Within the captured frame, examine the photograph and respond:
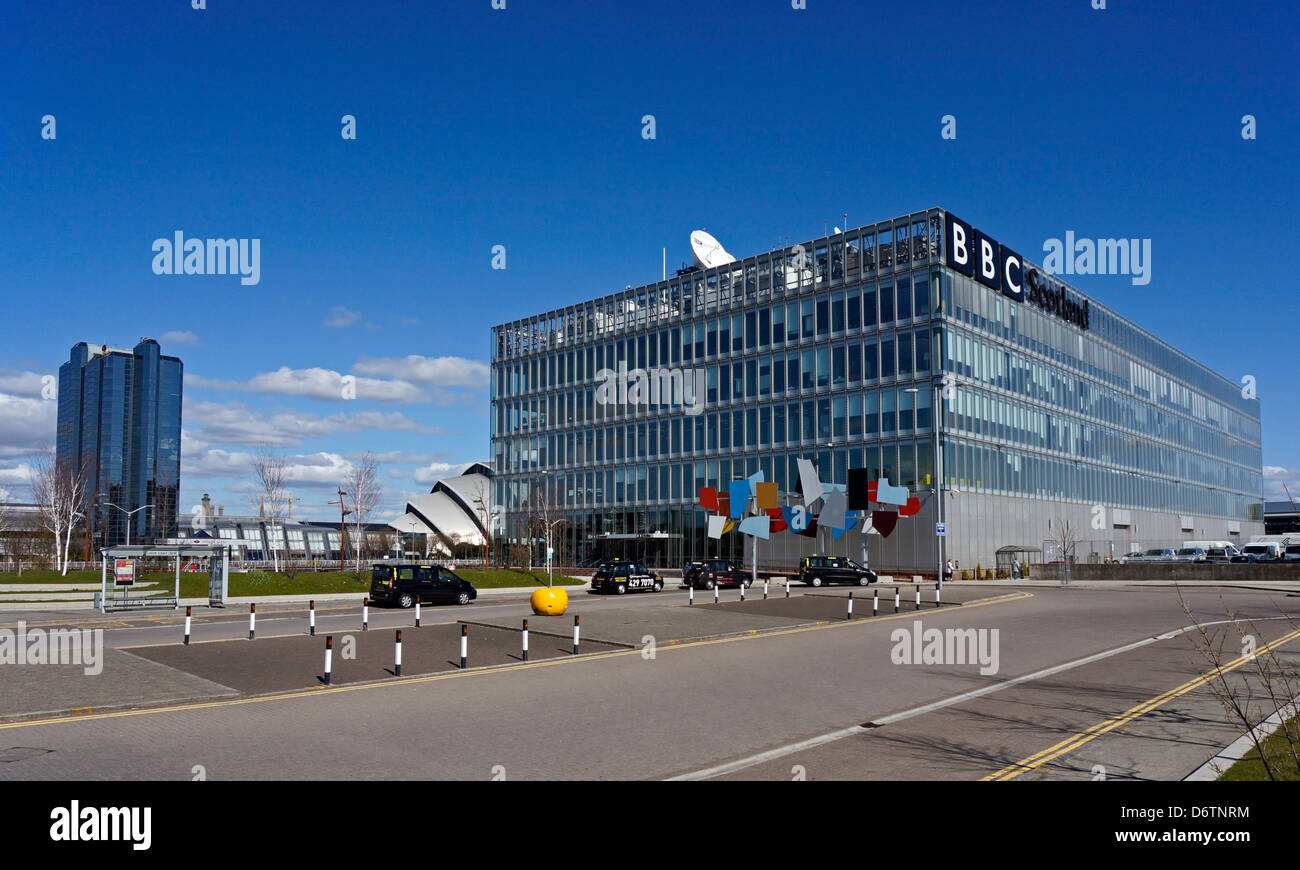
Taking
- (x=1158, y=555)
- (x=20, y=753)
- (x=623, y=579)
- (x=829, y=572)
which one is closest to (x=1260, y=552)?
(x=1158, y=555)

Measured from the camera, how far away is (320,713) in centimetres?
1359

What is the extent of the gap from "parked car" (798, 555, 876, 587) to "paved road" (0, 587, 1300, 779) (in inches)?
1263

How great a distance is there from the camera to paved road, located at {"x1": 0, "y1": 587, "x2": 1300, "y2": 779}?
10.1 m

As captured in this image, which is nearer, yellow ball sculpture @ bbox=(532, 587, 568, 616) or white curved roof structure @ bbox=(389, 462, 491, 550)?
yellow ball sculpture @ bbox=(532, 587, 568, 616)

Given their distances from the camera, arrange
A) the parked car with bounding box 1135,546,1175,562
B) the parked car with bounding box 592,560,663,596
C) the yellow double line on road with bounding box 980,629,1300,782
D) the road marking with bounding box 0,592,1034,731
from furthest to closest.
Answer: the parked car with bounding box 1135,546,1175,562 → the parked car with bounding box 592,560,663,596 → the road marking with bounding box 0,592,1034,731 → the yellow double line on road with bounding box 980,629,1300,782

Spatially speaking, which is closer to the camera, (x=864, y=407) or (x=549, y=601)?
(x=549, y=601)

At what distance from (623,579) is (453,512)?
68.7 meters

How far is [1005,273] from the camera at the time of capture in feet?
232

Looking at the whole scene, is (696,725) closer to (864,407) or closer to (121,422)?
(864,407)

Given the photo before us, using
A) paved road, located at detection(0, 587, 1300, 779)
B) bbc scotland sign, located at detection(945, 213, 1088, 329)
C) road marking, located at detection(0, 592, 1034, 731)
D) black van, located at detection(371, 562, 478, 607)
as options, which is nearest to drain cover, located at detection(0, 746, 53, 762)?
paved road, located at detection(0, 587, 1300, 779)

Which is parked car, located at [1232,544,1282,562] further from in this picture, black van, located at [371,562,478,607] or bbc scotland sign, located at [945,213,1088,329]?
black van, located at [371,562,478,607]

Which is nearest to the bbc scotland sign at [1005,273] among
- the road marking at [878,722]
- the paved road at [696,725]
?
the road marking at [878,722]

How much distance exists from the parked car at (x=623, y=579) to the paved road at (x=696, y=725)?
88.0 feet
